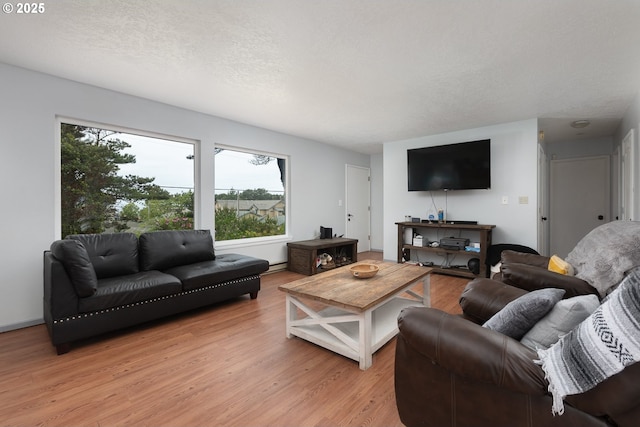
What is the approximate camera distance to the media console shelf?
4.20 meters

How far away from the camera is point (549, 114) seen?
387 centimetres

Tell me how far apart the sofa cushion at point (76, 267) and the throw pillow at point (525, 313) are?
2818mm

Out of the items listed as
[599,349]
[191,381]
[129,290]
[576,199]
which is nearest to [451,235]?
[576,199]

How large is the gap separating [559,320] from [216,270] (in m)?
2.84

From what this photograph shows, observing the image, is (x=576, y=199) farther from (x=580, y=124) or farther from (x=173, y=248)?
(x=173, y=248)

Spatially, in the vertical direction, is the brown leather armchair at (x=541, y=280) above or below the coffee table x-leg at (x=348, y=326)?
above

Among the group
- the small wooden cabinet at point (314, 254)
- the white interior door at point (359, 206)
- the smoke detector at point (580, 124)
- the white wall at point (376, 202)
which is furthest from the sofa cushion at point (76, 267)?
the smoke detector at point (580, 124)

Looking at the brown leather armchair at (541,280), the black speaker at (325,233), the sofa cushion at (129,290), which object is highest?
the black speaker at (325,233)

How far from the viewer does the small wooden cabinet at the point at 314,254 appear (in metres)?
4.54

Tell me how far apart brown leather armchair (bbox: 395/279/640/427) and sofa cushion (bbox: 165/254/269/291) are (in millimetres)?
2208

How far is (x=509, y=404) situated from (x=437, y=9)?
2191 millimetres

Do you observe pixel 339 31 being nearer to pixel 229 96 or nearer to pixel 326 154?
pixel 229 96

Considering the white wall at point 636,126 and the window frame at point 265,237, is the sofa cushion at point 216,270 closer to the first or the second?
the window frame at point 265,237

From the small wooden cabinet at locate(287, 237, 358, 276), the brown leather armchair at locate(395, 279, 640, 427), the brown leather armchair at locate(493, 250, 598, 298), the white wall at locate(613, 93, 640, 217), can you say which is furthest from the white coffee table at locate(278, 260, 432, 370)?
the white wall at locate(613, 93, 640, 217)
